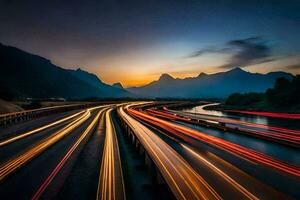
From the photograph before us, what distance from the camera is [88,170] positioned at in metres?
15.4

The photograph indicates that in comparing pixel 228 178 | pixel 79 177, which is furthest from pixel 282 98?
pixel 79 177

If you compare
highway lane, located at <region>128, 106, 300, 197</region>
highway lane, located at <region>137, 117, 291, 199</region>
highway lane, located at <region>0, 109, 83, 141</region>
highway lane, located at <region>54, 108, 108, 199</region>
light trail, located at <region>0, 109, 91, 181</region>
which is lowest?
highway lane, located at <region>128, 106, 300, 197</region>

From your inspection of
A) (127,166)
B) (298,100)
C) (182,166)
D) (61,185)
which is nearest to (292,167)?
(182,166)

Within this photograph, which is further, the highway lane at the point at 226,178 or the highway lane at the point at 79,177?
the highway lane at the point at 79,177

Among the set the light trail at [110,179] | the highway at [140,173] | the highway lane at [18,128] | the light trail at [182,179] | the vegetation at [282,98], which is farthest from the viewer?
the vegetation at [282,98]

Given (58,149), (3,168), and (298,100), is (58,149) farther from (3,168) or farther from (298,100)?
(298,100)

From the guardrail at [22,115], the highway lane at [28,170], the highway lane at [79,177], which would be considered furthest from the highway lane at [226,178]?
the guardrail at [22,115]

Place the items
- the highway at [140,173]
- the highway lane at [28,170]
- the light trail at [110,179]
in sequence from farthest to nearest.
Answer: the highway lane at [28,170] → the highway at [140,173] → the light trail at [110,179]

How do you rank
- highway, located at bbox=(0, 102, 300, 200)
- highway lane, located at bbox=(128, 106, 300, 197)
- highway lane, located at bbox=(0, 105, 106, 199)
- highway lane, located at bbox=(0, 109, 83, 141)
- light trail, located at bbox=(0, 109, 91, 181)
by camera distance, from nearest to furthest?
highway, located at bbox=(0, 102, 300, 200)
highway lane, located at bbox=(0, 105, 106, 199)
highway lane, located at bbox=(128, 106, 300, 197)
light trail, located at bbox=(0, 109, 91, 181)
highway lane, located at bbox=(0, 109, 83, 141)

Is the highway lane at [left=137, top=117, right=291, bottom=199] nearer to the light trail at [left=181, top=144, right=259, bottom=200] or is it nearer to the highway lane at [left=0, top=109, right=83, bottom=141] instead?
the light trail at [left=181, top=144, right=259, bottom=200]

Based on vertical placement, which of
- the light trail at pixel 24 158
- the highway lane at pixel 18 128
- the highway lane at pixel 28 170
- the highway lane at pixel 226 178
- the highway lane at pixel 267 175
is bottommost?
the highway lane at pixel 267 175

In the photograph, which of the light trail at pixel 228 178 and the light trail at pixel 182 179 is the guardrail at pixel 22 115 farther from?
the light trail at pixel 228 178

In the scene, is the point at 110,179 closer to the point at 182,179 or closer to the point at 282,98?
the point at 182,179

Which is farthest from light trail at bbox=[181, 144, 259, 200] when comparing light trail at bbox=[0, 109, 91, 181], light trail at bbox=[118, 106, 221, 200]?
light trail at bbox=[0, 109, 91, 181]
